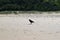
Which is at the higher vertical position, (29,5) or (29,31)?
(29,31)

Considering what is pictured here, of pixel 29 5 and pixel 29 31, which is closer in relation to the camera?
pixel 29 31

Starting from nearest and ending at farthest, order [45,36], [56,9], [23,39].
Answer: [23,39], [45,36], [56,9]

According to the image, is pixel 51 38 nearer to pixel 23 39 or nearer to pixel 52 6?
pixel 23 39

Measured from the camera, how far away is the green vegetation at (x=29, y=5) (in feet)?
48.7

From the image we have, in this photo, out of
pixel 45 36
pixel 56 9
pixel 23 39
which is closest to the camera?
pixel 23 39

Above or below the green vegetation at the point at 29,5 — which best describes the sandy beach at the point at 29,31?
above

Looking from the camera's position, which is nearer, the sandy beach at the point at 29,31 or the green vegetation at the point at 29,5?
the sandy beach at the point at 29,31

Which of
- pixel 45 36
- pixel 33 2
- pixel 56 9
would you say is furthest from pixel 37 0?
pixel 45 36

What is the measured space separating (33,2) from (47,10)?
119 cm

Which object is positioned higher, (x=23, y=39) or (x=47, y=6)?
(x=23, y=39)

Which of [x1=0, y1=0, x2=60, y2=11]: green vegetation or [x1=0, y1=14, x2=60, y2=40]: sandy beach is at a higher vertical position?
[x1=0, y1=14, x2=60, y2=40]: sandy beach

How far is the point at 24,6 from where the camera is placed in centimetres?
1544

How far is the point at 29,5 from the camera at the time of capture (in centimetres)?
1555

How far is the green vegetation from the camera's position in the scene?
14.8 m
